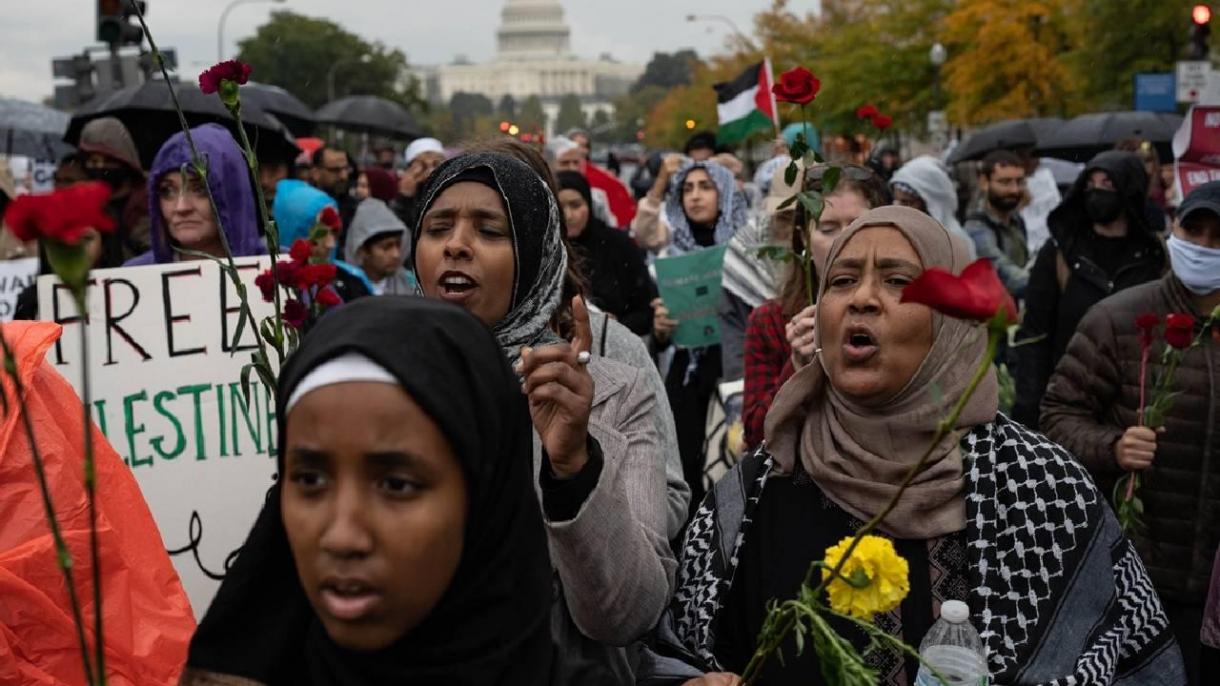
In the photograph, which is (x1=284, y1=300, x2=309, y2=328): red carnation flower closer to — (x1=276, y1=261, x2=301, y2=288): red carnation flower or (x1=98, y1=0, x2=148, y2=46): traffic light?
(x1=276, y1=261, x2=301, y2=288): red carnation flower

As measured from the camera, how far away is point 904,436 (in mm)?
3086

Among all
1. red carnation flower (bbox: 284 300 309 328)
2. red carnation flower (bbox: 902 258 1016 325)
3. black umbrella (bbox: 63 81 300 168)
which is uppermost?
black umbrella (bbox: 63 81 300 168)

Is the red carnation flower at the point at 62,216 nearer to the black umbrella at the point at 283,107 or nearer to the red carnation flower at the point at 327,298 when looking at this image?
the red carnation flower at the point at 327,298

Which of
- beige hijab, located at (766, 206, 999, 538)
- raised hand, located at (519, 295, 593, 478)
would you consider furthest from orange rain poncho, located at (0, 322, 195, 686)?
beige hijab, located at (766, 206, 999, 538)

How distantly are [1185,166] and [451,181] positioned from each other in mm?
4342

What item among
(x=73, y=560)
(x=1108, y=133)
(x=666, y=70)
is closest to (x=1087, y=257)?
(x=73, y=560)

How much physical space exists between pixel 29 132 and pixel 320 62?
210ft

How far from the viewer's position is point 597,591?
96.4 inches

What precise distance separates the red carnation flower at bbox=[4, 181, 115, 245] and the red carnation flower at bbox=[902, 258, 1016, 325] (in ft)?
2.89

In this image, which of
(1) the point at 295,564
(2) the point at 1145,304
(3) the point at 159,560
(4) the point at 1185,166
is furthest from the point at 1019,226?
(1) the point at 295,564

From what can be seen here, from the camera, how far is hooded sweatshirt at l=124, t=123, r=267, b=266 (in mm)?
4852

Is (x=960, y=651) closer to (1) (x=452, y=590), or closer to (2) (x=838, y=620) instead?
(2) (x=838, y=620)

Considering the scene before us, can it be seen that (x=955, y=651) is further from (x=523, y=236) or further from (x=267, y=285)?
(x=267, y=285)

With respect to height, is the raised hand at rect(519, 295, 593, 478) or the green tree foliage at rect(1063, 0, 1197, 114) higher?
the green tree foliage at rect(1063, 0, 1197, 114)
